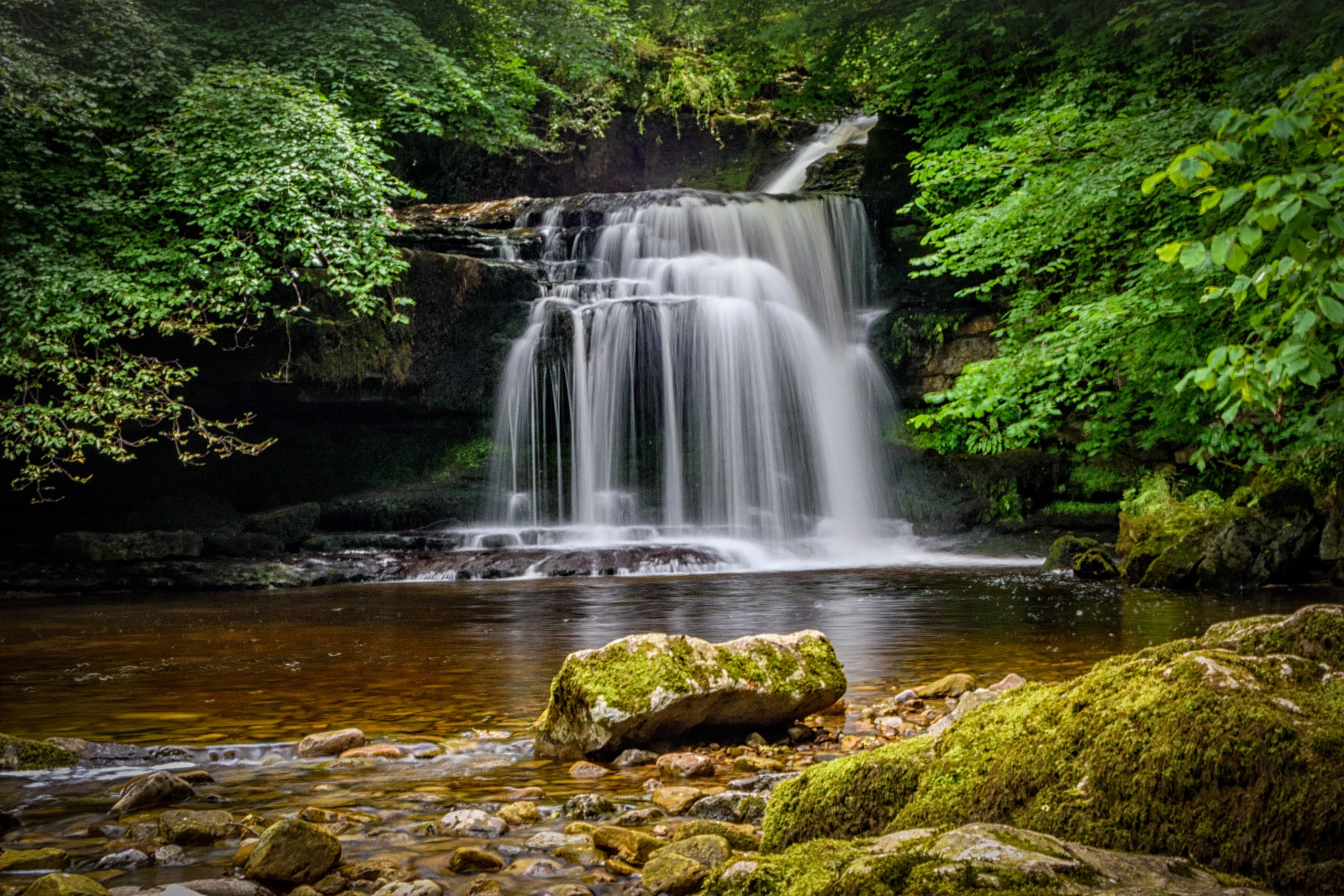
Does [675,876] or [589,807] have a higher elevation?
[675,876]

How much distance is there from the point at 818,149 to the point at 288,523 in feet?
59.1

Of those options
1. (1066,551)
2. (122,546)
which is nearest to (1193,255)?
(1066,551)

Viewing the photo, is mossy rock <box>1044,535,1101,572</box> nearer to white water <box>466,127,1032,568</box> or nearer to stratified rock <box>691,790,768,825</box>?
white water <box>466,127,1032,568</box>

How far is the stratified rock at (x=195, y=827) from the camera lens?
3193 mm

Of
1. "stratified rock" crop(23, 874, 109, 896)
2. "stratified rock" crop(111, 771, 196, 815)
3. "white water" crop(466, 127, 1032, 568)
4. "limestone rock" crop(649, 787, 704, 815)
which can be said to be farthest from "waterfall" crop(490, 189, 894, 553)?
"stratified rock" crop(23, 874, 109, 896)

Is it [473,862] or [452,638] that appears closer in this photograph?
[473,862]

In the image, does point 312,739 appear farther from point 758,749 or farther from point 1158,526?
point 1158,526

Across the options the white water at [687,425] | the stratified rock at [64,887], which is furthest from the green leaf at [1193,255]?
the white water at [687,425]

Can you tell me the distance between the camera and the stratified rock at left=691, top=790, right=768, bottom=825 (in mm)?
3270

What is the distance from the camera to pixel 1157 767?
2.13m

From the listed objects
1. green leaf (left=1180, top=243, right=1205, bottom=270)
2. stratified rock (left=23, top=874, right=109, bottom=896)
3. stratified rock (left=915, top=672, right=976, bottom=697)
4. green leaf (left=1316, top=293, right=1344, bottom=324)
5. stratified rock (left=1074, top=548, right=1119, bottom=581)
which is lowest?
stratified rock (left=1074, top=548, right=1119, bottom=581)

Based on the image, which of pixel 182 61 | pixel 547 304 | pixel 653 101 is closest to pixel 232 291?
pixel 182 61

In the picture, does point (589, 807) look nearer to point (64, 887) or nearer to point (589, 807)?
point (589, 807)

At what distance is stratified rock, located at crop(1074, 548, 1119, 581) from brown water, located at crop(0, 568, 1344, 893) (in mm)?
501
